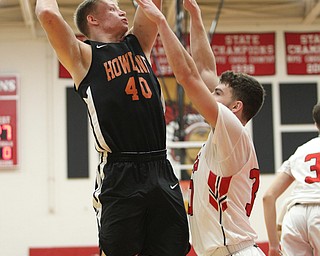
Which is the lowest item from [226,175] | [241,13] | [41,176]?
[41,176]

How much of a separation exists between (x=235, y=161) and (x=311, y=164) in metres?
1.80

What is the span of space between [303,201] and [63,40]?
2746 mm

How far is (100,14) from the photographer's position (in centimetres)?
378

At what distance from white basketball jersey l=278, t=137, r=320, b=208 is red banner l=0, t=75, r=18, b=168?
7.19 meters

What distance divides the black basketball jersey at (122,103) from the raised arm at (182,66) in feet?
0.78

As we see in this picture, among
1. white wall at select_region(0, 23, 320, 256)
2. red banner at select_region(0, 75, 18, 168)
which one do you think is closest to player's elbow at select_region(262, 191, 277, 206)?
white wall at select_region(0, 23, 320, 256)

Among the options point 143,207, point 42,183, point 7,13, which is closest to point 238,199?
point 143,207

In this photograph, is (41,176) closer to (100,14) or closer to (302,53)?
(302,53)

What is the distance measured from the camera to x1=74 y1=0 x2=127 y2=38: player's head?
12.3 feet

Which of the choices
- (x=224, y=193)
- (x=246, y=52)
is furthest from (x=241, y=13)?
(x=224, y=193)

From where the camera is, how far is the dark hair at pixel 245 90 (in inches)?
150

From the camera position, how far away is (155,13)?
11.0ft

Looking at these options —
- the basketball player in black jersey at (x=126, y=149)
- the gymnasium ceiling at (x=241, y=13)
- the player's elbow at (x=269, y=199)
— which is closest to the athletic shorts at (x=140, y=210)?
the basketball player in black jersey at (x=126, y=149)

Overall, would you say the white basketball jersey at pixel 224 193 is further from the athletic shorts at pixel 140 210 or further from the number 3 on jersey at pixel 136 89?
the number 3 on jersey at pixel 136 89
